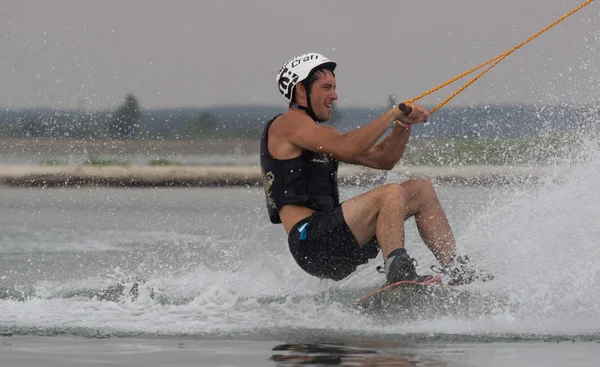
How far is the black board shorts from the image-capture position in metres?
9.17

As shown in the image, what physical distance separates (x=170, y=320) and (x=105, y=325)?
426 millimetres

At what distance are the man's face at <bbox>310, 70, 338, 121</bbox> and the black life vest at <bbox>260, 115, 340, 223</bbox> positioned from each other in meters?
0.30

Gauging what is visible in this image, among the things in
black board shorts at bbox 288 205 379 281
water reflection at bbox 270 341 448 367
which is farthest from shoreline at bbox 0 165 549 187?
water reflection at bbox 270 341 448 367

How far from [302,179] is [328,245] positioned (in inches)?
17.9

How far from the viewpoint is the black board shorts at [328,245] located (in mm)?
9172

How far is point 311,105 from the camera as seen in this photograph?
30.9 ft

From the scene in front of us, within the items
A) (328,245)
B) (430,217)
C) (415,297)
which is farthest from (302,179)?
(415,297)

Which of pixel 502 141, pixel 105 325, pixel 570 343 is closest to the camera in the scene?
pixel 570 343

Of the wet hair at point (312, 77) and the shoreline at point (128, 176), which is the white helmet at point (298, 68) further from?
the shoreline at point (128, 176)

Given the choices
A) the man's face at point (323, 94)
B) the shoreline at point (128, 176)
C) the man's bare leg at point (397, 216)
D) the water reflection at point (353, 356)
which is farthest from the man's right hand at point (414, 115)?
the shoreline at point (128, 176)

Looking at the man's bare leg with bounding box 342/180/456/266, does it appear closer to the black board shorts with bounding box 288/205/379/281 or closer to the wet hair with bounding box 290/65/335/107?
the black board shorts with bounding box 288/205/379/281

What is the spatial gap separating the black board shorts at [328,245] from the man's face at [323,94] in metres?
0.65

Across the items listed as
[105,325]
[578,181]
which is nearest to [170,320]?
[105,325]

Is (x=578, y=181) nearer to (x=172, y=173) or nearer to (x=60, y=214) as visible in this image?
(x=60, y=214)
